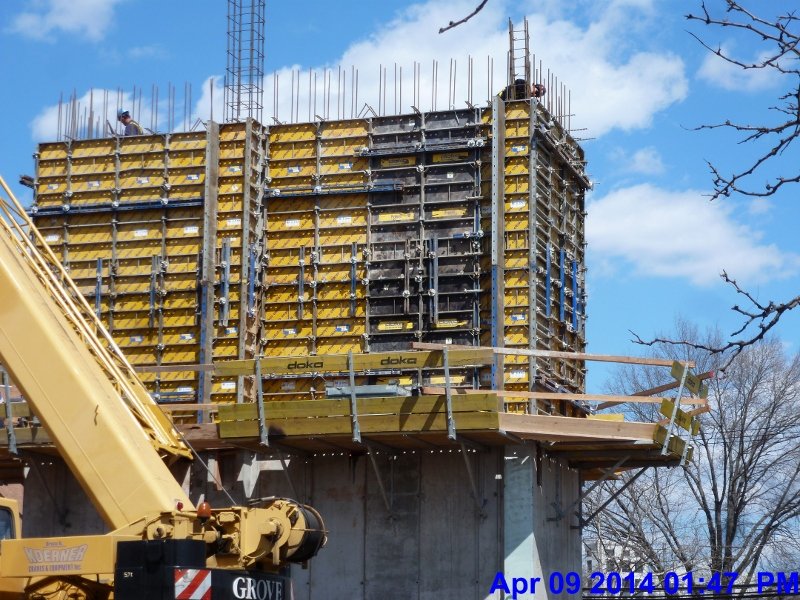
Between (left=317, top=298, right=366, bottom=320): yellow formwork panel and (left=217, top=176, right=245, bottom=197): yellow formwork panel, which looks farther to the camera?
(left=217, top=176, right=245, bottom=197): yellow formwork panel

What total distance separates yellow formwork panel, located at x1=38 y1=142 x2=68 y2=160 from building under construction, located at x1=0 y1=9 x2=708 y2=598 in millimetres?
51

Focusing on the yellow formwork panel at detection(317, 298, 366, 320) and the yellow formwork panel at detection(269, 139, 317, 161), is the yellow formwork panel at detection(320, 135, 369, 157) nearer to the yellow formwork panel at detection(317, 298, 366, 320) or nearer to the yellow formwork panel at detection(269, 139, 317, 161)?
the yellow formwork panel at detection(269, 139, 317, 161)

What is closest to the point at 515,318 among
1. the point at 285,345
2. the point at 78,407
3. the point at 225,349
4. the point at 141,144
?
the point at 285,345

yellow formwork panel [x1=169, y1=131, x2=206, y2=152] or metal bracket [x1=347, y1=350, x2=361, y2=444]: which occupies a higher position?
yellow formwork panel [x1=169, y1=131, x2=206, y2=152]

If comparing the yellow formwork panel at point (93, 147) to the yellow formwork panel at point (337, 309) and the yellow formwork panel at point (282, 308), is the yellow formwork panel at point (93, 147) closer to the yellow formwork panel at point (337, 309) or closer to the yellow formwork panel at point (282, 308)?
the yellow formwork panel at point (282, 308)

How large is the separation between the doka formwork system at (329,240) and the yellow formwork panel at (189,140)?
0.03 m

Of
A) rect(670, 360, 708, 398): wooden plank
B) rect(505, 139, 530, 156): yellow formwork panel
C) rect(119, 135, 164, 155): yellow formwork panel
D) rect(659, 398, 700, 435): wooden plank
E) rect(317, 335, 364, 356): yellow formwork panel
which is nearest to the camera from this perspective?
rect(659, 398, 700, 435): wooden plank

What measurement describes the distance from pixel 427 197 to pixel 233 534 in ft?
48.7

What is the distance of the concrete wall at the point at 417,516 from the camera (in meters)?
20.3

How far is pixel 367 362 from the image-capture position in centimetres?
1964

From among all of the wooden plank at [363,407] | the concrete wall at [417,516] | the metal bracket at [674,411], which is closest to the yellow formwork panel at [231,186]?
the concrete wall at [417,516]

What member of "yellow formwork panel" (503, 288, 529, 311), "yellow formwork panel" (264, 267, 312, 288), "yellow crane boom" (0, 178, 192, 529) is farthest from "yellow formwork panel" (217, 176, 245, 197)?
"yellow crane boom" (0, 178, 192, 529)

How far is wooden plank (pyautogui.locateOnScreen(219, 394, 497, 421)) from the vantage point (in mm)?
19281

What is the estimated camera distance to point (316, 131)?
2855cm
